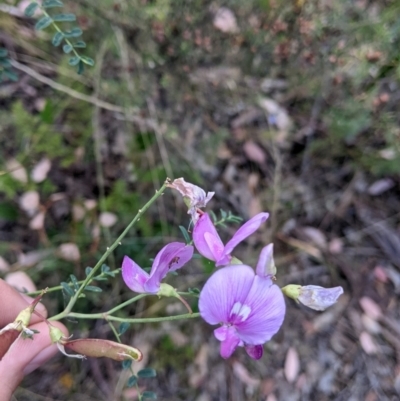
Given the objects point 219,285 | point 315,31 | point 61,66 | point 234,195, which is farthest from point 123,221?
point 219,285

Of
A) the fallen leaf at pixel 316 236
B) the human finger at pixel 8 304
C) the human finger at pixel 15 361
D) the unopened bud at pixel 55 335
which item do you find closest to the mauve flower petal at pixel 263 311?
the unopened bud at pixel 55 335

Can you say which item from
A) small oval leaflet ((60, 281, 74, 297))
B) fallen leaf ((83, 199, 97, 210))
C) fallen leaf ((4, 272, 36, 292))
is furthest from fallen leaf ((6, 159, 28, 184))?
small oval leaflet ((60, 281, 74, 297))

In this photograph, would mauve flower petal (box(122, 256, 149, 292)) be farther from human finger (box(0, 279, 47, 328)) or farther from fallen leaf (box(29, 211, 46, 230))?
fallen leaf (box(29, 211, 46, 230))

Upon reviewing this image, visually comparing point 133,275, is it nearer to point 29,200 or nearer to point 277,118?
point 29,200

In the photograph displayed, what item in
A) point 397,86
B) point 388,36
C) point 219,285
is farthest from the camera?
point 397,86

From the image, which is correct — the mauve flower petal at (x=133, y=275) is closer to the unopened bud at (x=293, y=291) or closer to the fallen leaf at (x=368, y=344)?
the unopened bud at (x=293, y=291)

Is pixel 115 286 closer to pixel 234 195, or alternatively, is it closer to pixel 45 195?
pixel 45 195

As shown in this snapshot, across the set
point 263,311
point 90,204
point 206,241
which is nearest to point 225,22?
point 90,204
